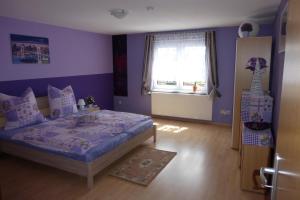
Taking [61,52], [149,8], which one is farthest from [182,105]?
[61,52]

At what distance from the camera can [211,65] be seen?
4770mm

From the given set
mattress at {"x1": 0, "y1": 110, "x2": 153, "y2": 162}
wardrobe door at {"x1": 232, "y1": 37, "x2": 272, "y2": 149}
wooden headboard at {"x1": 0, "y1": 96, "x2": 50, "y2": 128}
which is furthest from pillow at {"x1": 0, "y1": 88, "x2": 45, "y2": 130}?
wardrobe door at {"x1": 232, "y1": 37, "x2": 272, "y2": 149}

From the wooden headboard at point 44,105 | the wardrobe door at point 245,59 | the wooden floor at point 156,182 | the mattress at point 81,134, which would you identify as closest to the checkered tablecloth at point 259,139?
the wooden floor at point 156,182

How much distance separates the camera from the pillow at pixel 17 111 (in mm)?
3223

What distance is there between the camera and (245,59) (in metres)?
3.36

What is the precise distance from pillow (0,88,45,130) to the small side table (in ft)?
10.3

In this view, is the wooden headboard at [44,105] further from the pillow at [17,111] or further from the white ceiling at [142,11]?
the white ceiling at [142,11]

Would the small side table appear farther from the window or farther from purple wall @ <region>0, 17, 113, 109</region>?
purple wall @ <region>0, 17, 113, 109</region>

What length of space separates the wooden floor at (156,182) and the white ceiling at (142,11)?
220cm

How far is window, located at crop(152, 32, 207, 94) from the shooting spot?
4941 millimetres

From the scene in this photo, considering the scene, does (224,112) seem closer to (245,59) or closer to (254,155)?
(245,59)

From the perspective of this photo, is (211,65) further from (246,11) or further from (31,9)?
(31,9)

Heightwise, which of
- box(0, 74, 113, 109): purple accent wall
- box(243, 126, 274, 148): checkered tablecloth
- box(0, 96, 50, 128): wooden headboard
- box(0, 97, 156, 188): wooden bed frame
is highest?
box(0, 74, 113, 109): purple accent wall

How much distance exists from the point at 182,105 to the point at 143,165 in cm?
245
